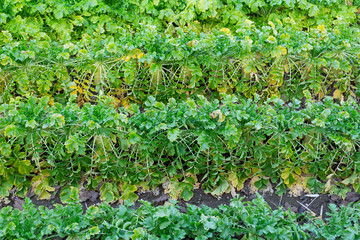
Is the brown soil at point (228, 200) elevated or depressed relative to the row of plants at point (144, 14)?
depressed

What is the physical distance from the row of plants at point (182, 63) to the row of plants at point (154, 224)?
1506mm

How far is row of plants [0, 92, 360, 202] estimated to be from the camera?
318 cm

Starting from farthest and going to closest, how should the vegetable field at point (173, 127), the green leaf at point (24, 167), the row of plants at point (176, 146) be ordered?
1. the green leaf at point (24, 167)
2. the row of plants at point (176, 146)
3. the vegetable field at point (173, 127)

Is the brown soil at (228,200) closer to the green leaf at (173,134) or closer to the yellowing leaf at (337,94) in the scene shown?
the green leaf at (173,134)

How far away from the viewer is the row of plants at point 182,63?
3758 mm

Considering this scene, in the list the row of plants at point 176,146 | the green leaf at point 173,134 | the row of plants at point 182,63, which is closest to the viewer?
the green leaf at point 173,134

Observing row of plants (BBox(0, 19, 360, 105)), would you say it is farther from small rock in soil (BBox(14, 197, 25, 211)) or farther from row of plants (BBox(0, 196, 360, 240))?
row of plants (BBox(0, 196, 360, 240))

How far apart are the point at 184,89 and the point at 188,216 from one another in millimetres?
Answer: 1628

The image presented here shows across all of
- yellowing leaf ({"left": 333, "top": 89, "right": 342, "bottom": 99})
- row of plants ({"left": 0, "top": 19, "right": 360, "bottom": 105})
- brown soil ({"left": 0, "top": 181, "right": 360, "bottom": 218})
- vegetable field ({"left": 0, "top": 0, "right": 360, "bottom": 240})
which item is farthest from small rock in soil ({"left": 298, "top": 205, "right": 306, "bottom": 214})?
yellowing leaf ({"left": 333, "top": 89, "right": 342, "bottom": 99})

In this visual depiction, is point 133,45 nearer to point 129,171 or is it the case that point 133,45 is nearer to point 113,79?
point 113,79

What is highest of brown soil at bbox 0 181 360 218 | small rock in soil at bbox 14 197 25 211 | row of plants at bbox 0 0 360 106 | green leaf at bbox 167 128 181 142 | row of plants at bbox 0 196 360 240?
row of plants at bbox 0 0 360 106

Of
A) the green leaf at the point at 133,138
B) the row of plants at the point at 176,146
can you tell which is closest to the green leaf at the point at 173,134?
the row of plants at the point at 176,146

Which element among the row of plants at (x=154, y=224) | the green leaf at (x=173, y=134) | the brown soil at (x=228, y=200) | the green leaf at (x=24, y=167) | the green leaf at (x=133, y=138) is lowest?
the brown soil at (x=228, y=200)

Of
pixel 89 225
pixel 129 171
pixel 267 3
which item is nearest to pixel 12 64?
pixel 129 171
